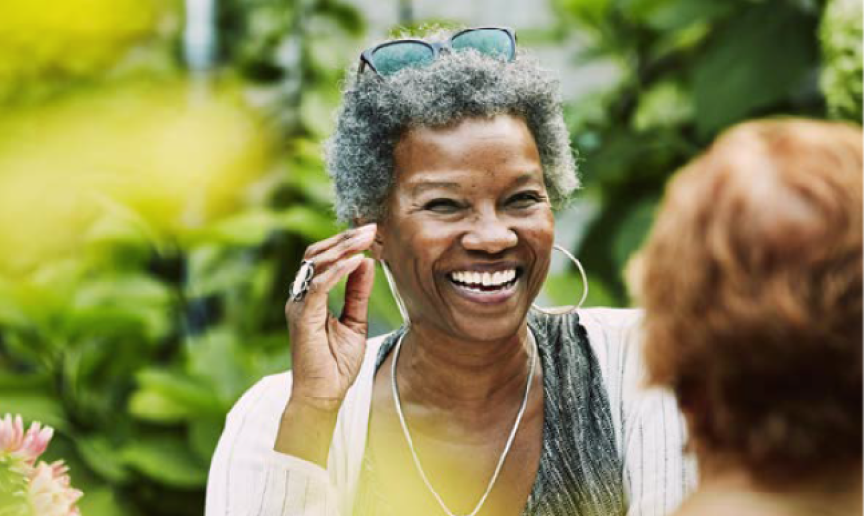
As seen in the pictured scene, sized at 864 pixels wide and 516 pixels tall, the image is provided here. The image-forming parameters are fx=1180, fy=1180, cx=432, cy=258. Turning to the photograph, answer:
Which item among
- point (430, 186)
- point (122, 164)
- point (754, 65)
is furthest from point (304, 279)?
point (122, 164)

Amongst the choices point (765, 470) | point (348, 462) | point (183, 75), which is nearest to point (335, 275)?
point (348, 462)

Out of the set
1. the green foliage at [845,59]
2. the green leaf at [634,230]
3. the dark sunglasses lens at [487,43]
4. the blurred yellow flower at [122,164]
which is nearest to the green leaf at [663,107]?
the green leaf at [634,230]

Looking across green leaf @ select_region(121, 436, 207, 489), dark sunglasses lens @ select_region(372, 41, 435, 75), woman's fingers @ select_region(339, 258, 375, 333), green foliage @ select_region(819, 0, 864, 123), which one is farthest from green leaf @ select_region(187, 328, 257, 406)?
green foliage @ select_region(819, 0, 864, 123)

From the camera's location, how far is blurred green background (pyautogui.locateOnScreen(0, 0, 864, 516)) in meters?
3.38

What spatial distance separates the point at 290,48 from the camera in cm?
461

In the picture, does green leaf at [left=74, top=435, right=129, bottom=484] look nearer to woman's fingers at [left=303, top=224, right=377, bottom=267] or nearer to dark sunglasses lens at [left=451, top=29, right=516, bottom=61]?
woman's fingers at [left=303, top=224, right=377, bottom=267]

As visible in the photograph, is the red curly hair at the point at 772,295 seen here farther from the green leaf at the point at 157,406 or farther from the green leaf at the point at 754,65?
the green leaf at the point at 157,406

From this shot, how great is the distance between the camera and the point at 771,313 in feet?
3.89

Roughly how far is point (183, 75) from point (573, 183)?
2453mm

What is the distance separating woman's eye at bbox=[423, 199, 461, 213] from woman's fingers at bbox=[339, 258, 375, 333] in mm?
157

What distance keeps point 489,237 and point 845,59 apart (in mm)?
1135

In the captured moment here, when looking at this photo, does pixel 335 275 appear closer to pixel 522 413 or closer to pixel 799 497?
pixel 522 413

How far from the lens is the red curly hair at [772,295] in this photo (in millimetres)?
1175

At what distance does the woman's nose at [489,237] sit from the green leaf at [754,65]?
1361mm
